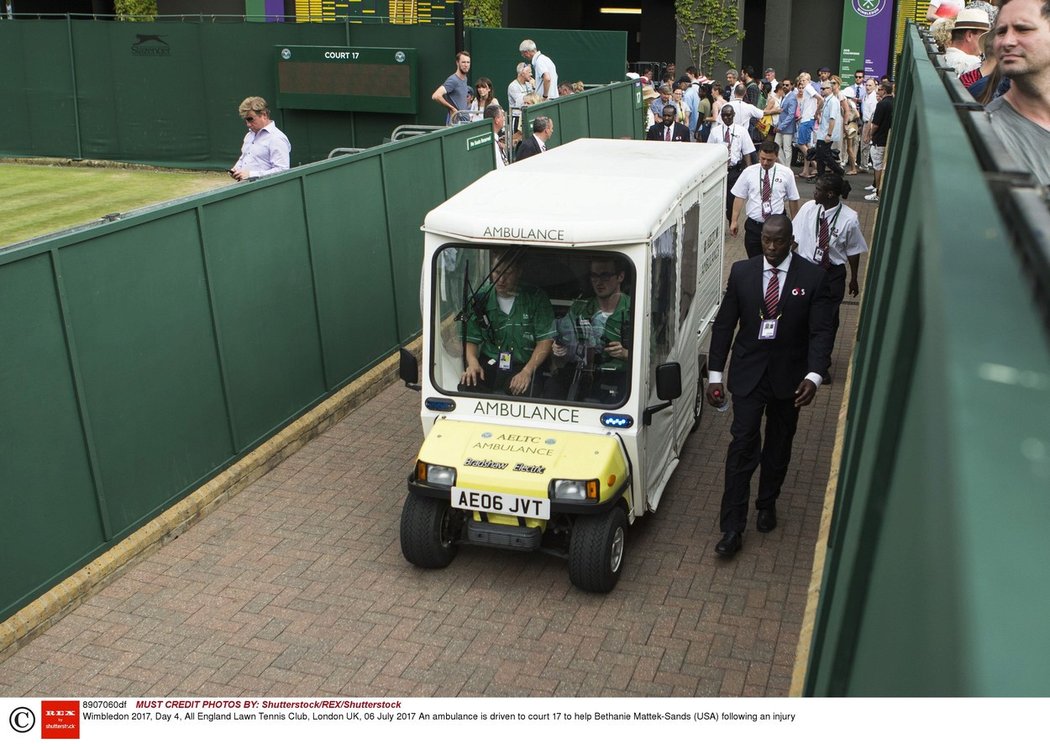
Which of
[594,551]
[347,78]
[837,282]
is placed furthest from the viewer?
[347,78]

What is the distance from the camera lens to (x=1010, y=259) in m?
1.56

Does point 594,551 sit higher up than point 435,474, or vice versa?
point 435,474

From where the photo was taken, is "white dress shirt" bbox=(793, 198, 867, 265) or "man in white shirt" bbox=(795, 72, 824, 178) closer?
"white dress shirt" bbox=(793, 198, 867, 265)

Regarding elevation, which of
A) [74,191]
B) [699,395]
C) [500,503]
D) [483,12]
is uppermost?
[483,12]

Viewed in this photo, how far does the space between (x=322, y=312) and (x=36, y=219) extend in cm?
1292

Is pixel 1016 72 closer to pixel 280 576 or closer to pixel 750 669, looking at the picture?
pixel 750 669

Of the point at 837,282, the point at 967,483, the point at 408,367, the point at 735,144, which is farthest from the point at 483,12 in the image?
the point at 967,483

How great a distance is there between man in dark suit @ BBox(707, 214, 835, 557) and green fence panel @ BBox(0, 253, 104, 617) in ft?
14.0

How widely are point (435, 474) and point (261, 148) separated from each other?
5932mm

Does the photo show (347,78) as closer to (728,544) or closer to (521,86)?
(521,86)

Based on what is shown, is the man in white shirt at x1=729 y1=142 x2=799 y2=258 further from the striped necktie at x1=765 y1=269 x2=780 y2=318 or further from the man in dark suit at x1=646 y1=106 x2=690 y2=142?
the man in dark suit at x1=646 y1=106 x2=690 y2=142

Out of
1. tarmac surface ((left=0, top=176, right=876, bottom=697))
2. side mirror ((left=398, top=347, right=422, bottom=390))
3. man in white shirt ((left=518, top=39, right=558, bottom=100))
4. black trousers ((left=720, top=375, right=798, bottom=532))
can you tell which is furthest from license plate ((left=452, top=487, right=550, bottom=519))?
man in white shirt ((left=518, top=39, right=558, bottom=100))

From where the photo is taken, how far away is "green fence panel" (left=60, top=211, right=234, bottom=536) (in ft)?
25.5

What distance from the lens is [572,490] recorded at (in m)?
7.18
